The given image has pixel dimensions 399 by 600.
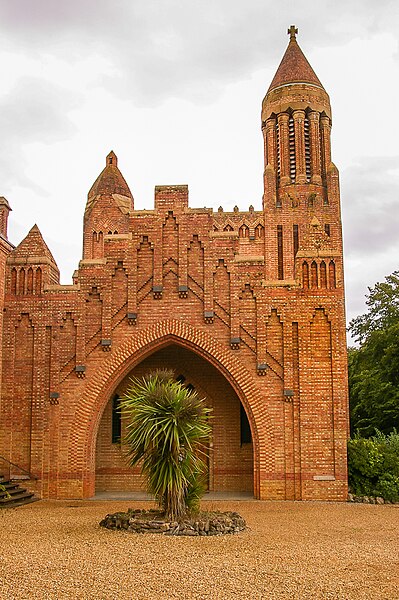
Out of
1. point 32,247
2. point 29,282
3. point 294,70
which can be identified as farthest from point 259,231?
point 29,282

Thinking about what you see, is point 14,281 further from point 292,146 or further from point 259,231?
point 292,146

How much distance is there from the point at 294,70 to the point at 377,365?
1599 cm

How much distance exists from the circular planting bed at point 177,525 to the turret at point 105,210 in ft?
74.6

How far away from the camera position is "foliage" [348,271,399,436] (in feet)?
95.8

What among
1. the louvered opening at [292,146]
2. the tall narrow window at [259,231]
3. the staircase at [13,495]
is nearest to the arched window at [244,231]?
the tall narrow window at [259,231]

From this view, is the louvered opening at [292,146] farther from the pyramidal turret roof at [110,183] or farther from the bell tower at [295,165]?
the pyramidal turret roof at [110,183]

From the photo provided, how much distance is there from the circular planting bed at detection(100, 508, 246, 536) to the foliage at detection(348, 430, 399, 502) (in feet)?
23.3

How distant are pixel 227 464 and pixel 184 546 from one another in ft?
33.9

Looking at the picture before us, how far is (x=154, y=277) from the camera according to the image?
19.9 metres

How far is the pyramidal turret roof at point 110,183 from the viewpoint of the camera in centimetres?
3688

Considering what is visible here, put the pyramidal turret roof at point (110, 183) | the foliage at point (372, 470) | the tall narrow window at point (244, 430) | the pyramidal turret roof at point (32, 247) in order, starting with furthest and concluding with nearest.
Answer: the pyramidal turret roof at point (110, 183)
the tall narrow window at point (244, 430)
the pyramidal turret roof at point (32, 247)
the foliage at point (372, 470)

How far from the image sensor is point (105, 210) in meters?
36.0

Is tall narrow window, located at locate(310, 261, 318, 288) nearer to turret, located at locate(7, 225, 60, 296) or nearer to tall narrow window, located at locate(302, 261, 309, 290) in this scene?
tall narrow window, located at locate(302, 261, 309, 290)

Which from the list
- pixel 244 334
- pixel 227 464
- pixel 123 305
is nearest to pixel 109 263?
pixel 123 305
